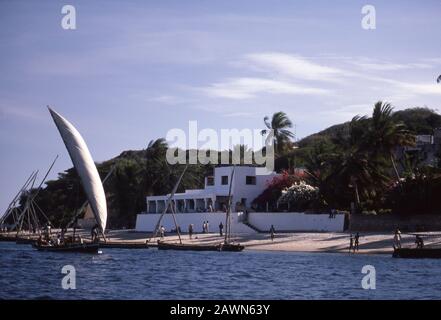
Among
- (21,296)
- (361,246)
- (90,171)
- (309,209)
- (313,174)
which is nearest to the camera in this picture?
(21,296)

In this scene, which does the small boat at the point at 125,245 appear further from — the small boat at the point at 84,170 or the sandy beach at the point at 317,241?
the small boat at the point at 84,170

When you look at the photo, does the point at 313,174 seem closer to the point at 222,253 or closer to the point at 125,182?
the point at 222,253

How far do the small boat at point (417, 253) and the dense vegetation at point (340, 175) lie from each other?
414 inches

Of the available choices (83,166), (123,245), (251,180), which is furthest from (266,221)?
(83,166)

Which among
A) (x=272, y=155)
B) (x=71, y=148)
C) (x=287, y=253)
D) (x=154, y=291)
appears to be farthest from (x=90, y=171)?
(x=272, y=155)

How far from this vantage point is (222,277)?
45.7 m

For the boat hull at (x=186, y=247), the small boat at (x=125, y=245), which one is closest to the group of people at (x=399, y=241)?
the boat hull at (x=186, y=247)

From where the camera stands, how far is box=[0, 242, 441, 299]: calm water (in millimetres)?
37938

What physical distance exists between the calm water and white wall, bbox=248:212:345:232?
9.05 m

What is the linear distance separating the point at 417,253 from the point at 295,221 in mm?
21269

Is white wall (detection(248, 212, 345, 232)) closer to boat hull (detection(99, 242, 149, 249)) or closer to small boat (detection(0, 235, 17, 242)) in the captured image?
boat hull (detection(99, 242, 149, 249))

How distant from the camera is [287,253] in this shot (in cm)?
6438

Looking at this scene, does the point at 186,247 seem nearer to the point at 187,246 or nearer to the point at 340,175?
the point at 187,246
